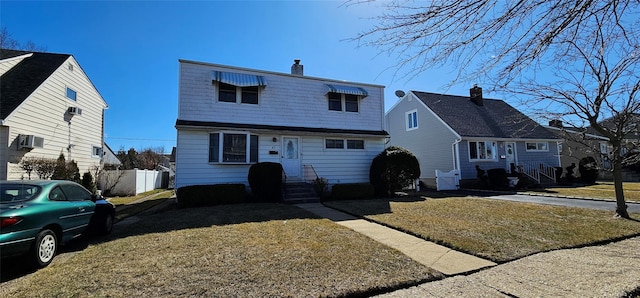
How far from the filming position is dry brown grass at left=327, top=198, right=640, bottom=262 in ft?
17.3

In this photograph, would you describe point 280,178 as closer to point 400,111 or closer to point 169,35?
point 169,35

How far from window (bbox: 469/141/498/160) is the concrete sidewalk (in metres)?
14.6

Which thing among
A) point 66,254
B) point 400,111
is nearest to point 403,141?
point 400,111

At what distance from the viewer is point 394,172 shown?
13.6 metres

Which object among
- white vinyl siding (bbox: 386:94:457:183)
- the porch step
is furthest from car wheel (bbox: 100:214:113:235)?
white vinyl siding (bbox: 386:94:457:183)

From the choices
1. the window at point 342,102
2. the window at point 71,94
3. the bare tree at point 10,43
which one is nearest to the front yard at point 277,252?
the window at point 342,102

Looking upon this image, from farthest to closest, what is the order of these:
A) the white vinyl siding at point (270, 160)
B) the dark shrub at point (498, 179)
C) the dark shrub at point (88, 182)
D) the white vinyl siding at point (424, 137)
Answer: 1. the white vinyl siding at point (424, 137)
2. the dark shrub at point (498, 179)
3. the dark shrub at point (88, 182)
4. the white vinyl siding at point (270, 160)

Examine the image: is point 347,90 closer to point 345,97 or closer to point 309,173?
point 345,97

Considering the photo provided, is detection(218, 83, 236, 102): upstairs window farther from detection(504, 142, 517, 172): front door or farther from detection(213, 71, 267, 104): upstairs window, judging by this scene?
detection(504, 142, 517, 172): front door

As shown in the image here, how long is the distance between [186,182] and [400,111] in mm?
17718

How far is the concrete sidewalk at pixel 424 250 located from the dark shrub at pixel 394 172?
629cm

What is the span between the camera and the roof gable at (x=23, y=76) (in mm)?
11195

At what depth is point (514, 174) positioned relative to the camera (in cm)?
1853

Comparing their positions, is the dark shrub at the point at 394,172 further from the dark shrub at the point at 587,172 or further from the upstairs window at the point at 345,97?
the dark shrub at the point at 587,172
